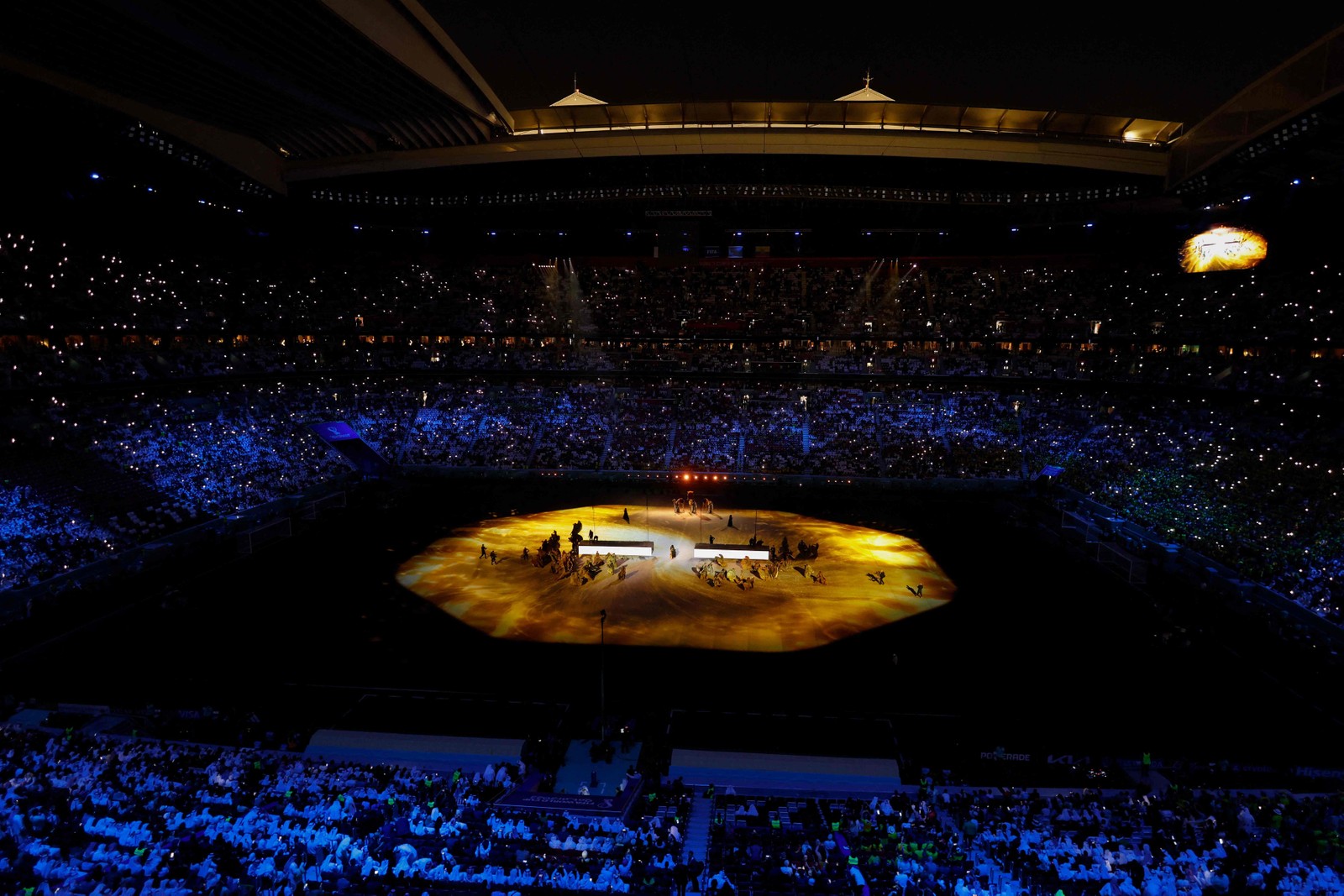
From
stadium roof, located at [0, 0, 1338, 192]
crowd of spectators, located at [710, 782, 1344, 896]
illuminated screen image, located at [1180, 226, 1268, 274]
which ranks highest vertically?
stadium roof, located at [0, 0, 1338, 192]

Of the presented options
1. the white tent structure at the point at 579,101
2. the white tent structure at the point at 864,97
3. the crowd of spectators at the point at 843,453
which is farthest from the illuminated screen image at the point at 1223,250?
the white tent structure at the point at 579,101

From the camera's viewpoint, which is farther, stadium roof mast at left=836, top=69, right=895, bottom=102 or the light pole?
stadium roof mast at left=836, top=69, right=895, bottom=102

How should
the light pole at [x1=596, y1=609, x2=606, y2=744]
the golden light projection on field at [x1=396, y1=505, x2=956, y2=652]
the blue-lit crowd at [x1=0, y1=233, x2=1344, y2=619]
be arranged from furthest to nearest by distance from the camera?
the blue-lit crowd at [x1=0, y1=233, x2=1344, y2=619], the golden light projection on field at [x1=396, y1=505, x2=956, y2=652], the light pole at [x1=596, y1=609, x2=606, y2=744]

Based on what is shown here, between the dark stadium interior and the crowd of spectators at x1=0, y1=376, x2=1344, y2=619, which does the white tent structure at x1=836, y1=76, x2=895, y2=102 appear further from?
the crowd of spectators at x1=0, y1=376, x2=1344, y2=619

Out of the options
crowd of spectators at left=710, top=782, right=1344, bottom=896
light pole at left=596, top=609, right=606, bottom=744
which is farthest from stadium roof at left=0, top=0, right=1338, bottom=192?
crowd of spectators at left=710, top=782, right=1344, bottom=896

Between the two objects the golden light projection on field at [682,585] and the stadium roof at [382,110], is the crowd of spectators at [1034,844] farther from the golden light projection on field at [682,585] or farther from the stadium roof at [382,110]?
the stadium roof at [382,110]

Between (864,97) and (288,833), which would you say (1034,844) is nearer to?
(288,833)
